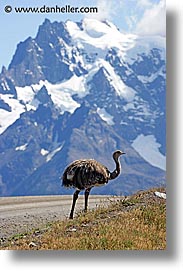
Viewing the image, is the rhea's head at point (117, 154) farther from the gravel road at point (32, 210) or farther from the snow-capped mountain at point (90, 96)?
the gravel road at point (32, 210)

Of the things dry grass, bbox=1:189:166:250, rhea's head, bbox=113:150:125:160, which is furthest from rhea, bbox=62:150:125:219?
dry grass, bbox=1:189:166:250

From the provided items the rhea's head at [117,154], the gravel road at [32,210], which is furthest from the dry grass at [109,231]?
the rhea's head at [117,154]

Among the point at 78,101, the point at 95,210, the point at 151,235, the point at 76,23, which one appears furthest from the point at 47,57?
the point at 151,235

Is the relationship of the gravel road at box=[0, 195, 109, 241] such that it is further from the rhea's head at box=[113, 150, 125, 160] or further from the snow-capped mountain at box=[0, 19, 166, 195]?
the rhea's head at box=[113, 150, 125, 160]

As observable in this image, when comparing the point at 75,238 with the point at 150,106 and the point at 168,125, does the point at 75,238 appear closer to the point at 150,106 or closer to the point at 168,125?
the point at 168,125

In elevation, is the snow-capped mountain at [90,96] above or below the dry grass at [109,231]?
above

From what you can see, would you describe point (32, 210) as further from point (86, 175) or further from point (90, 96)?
point (86, 175)
